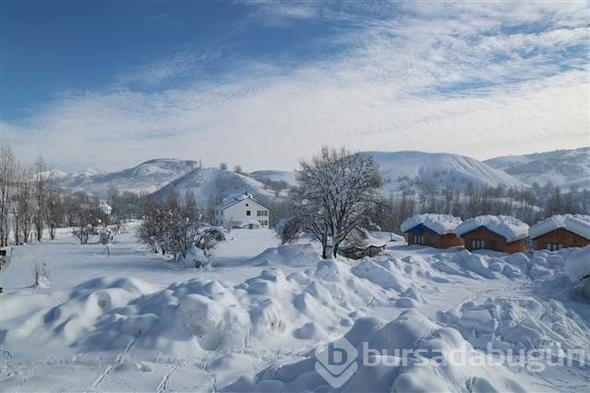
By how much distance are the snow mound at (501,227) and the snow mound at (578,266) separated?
17262 mm

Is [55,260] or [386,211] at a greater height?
[386,211]

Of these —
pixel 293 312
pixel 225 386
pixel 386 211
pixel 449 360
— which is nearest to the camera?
pixel 449 360

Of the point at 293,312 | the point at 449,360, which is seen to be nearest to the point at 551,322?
the point at 293,312

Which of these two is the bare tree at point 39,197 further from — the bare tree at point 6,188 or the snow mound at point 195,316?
the snow mound at point 195,316

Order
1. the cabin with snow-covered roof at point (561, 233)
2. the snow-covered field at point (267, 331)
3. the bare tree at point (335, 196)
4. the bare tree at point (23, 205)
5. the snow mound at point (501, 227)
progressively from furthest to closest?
the bare tree at point (23, 205) < the snow mound at point (501, 227) < the cabin with snow-covered roof at point (561, 233) < the bare tree at point (335, 196) < the snow-covered field at point (267, 331)

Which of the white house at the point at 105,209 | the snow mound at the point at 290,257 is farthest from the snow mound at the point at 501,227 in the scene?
the white house at the point at 105,209

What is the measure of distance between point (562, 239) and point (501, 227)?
419 centimetres

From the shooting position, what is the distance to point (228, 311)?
37.8 ft

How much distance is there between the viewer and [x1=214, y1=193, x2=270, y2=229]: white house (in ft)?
241

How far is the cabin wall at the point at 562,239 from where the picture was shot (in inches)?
1326

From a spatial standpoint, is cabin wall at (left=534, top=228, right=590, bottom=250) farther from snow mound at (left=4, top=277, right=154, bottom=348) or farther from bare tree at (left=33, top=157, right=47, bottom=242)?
bare tree at (left=33, top=157, right=47, bottom=242)

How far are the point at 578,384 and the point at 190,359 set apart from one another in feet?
25.2

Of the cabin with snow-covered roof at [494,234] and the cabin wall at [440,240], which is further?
the cabin wall at [440,240]

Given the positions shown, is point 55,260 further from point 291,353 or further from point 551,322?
point 551,322
